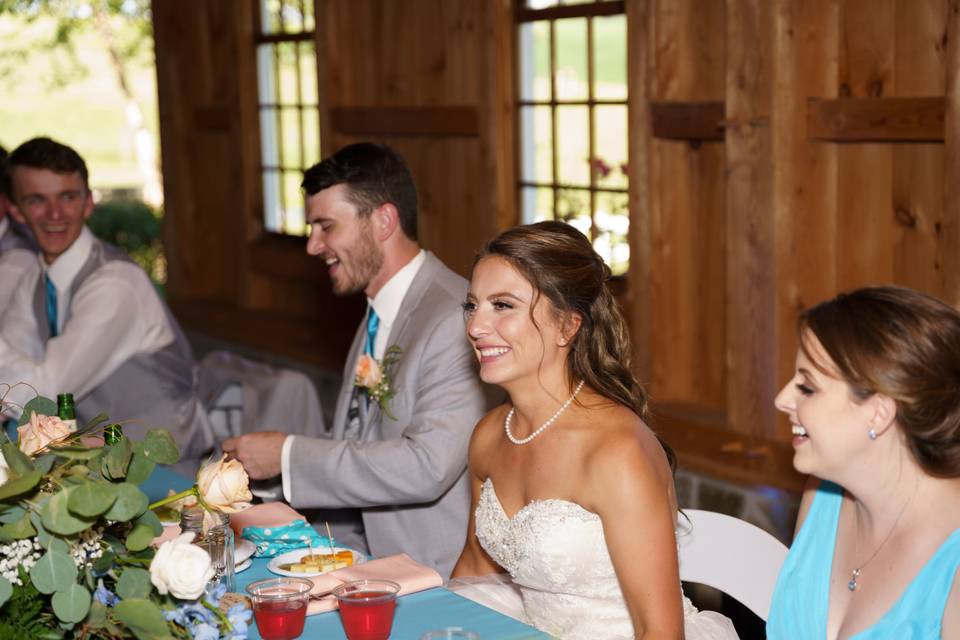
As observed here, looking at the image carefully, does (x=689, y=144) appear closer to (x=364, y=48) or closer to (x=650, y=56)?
(x=650, y=56)

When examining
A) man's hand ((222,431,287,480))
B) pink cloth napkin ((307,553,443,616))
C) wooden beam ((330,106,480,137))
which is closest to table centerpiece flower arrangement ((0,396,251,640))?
pink cloth napkin ((307,553,443,616))

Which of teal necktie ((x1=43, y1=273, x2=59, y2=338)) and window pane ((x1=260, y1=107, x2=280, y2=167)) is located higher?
window pane ((x1=260, y1=107, x2=280, y2=167))

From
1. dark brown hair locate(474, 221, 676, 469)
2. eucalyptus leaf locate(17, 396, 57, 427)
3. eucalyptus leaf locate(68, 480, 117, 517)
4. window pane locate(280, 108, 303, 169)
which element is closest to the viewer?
eucalyptus leaf locate(68, 480, 117, 517)

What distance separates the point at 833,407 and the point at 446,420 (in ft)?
4.02

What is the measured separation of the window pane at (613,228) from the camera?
5.15m

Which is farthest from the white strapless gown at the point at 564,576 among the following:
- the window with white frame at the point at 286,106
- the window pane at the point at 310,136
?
the window pane at the point at 310,136

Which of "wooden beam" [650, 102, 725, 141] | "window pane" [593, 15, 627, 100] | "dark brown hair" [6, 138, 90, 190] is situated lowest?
"dark brown hair" [6, 138, 90, 190]

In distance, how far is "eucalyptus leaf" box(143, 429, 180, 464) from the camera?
1.85 m

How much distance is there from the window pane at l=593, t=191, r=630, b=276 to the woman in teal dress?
10.0ft

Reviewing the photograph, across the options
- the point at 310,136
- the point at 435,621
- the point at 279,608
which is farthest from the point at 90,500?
the point at 310,136

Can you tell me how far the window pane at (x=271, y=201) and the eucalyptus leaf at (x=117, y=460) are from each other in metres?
5.91

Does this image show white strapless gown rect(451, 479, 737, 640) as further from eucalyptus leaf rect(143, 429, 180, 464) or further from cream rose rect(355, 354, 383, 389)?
eucalyptus leaf rect(143, 429, 180, 464)

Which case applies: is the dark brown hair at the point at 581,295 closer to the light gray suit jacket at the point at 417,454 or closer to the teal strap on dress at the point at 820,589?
the teal strap on dress at the point at 820,589

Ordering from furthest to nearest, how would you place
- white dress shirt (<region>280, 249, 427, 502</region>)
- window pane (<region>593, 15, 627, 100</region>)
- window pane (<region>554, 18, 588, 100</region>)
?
window pane (<region>554, 18, 588, 100</region>)
window pane (<region>593, 15, 627, 100</region>)
white dress shirt (<region>280, 249, 427, 502</region>)
